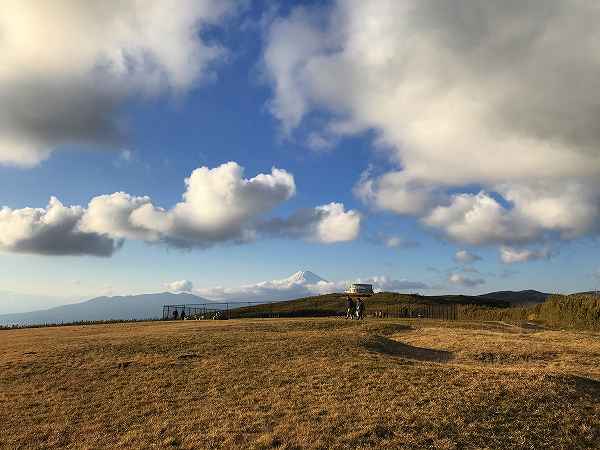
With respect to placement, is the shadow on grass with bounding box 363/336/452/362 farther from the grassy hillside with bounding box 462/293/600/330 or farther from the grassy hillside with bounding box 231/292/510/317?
the grassy hillside with bounding box 231/292/510/317

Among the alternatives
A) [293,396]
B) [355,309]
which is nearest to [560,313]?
[355,309]

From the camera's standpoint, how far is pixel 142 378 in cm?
2220

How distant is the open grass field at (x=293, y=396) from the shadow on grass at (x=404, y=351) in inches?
7.6

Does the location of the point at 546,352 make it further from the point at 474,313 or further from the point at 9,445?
the point at 474,313

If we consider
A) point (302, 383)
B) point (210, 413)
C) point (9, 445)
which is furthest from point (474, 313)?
point (9, 445)

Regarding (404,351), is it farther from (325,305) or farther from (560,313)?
(325,305)

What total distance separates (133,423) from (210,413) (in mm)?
2682

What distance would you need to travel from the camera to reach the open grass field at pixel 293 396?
568 inches

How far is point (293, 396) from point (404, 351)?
14.0 metres

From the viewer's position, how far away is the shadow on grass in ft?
93.7

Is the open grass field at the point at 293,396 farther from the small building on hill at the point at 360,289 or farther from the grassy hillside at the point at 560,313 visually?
the small building on hill at the point at 360,289

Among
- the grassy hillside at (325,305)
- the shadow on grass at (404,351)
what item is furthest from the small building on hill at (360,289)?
the shadow on grass at (404,351)

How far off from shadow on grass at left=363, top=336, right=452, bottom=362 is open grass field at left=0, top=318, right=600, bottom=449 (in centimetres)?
19

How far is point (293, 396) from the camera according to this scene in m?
18.3
